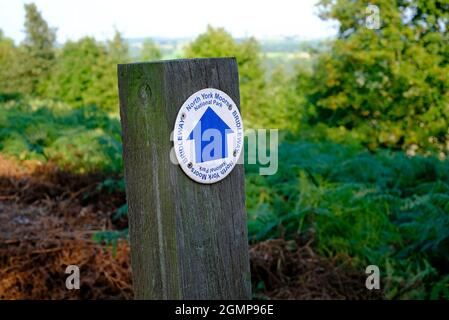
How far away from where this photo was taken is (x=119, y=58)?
91.9 feet

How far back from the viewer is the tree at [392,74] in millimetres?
13094

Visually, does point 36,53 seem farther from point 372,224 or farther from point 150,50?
point 372,224

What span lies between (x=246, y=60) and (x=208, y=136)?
24084 mm

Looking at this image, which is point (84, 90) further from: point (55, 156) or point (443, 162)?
point (443, 162)

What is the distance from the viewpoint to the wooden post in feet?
4.74

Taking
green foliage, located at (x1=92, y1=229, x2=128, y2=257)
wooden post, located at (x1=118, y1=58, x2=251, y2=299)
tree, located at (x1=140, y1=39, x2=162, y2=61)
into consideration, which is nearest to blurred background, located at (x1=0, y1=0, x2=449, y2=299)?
green foliage, located at (x1=92, y1=229, x2=128, y2=257)

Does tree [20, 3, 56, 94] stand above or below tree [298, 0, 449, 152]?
above

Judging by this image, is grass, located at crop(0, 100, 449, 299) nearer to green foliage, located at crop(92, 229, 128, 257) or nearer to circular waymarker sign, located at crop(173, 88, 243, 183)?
green foliage, located at crop(92, 229, 128, 257)

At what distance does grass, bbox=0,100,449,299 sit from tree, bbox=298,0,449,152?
5841mm

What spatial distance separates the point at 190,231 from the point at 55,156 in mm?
6432

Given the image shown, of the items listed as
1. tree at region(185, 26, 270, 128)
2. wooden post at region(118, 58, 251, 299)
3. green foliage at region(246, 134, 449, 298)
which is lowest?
green foliage at region(246, 134, 449, 298)

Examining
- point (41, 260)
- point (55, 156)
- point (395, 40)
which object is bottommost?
point (41, 260)

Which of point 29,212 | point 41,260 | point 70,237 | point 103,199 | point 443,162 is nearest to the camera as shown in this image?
point 41,260
